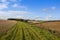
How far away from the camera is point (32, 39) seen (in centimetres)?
2548

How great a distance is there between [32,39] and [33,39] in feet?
0.49

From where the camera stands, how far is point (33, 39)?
83.7 feet
